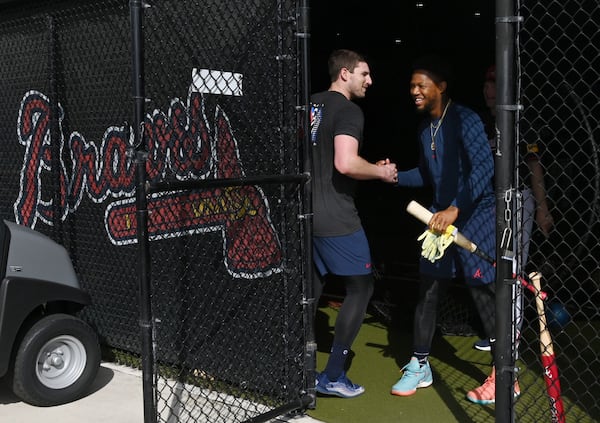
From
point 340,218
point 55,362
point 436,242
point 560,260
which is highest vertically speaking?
point 340,218

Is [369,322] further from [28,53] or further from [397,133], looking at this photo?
[397,133]

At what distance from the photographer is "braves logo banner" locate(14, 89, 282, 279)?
4500 millimetres

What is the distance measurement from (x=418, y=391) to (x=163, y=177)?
2198 millimetres

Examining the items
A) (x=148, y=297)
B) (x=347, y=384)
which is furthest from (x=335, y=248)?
(x=148, y=297)

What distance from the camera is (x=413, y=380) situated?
4.65m

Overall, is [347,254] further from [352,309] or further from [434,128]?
[434,128]

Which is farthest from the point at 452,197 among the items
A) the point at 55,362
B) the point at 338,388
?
the point at 55,362

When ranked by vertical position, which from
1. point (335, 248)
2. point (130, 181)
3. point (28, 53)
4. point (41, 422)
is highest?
point (28, 53)

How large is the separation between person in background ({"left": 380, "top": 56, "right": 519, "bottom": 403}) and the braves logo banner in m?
1.06

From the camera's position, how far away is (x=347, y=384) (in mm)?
4629

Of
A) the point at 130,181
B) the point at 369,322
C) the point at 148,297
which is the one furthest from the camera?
the point at 369,322

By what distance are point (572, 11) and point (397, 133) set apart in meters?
7.91

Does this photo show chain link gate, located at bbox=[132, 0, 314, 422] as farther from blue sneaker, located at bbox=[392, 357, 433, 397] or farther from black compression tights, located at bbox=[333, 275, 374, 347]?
blue sneaker, located at bbox=[392, 357, 433, 397]

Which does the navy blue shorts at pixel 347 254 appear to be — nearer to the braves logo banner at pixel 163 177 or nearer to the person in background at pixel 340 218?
the person in background at pixel 340 218
